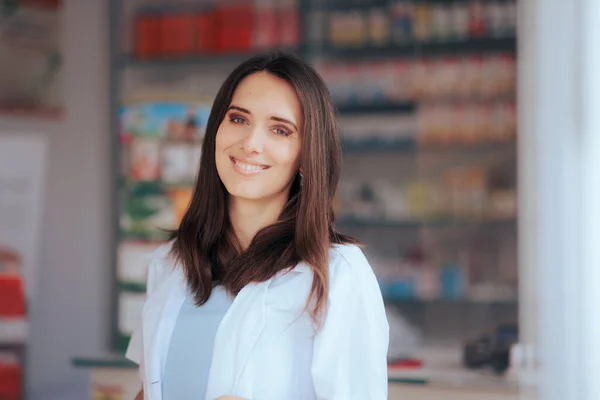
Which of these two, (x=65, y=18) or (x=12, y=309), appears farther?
(x=65, y=18)

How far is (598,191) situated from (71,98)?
15.2ft

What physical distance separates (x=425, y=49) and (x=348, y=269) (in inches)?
156

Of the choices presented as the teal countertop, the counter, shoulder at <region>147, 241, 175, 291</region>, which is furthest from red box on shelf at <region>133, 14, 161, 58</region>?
shoulder at <region>147, 241, 175, 291</region>

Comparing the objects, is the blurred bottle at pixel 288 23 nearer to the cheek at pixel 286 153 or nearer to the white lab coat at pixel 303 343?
the cheek at pixel 286 153

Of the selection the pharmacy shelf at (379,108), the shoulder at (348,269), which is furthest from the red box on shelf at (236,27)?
the shoulder at (348,269)

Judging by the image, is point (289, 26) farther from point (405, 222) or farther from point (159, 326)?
point (159, 326)

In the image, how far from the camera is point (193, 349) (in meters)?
1.72

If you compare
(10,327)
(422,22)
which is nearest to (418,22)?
(422,22)

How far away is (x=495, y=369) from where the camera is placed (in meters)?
3.17

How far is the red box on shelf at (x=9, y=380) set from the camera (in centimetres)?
539

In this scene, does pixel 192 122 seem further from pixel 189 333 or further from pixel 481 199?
pixel 189 333

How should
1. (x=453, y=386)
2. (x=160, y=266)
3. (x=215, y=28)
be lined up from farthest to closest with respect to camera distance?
(x=215, y=28) → (x=453, y=386) → (x=160, y=266)

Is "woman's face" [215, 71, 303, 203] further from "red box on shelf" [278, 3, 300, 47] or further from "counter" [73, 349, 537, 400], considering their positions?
"red box on shelf" [278, 3, 300, 47]

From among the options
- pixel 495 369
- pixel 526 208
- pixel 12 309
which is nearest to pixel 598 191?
pixel 495 369
